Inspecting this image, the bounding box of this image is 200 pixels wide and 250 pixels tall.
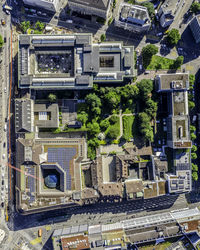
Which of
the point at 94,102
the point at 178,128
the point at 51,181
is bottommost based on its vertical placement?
the point at 51,181

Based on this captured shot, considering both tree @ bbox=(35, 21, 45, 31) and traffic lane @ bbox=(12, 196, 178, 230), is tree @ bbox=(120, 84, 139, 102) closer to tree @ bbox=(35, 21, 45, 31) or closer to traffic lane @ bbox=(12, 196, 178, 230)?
tree @ bbox=(35, 21, 45, 31)

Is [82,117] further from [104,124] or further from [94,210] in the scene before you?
[94,210]

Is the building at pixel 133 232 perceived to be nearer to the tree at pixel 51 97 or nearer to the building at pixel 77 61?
the tree at pixel 51 97

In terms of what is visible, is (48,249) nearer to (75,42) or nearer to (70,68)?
(70,68)

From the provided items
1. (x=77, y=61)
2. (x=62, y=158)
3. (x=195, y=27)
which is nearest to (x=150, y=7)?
(x=195, y=27)

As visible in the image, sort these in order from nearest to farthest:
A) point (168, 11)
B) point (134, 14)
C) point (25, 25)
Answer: point (134, 14), point (168, 11), point (25, 25)
